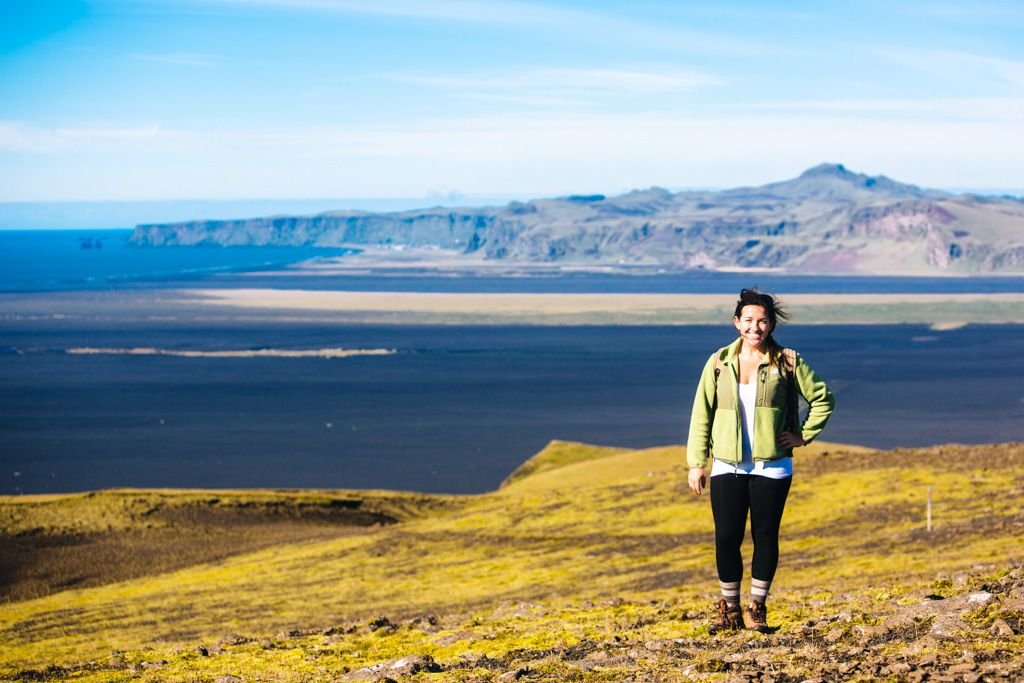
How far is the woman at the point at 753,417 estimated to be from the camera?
966cm

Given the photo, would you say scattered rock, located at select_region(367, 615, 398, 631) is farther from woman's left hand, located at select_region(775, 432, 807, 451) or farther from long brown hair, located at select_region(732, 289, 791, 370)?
long brown hair, located at select_region(732, 289, 791, 370)

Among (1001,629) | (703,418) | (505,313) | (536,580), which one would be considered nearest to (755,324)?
(703,418)

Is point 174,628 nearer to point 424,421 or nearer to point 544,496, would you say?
point 544,496

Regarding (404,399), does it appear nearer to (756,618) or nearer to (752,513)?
(756,618)

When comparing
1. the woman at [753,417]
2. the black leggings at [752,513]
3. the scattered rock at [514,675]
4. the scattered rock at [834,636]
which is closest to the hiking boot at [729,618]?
the black leggings at [752,513]

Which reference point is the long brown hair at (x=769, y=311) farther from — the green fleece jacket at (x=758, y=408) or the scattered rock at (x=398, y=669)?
the scattered rock at (x=398, y=669)

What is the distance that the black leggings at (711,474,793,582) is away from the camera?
9.83 m

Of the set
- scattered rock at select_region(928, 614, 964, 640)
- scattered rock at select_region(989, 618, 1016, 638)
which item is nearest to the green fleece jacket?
scattered rock at select_region(928, 614, 964, 640)

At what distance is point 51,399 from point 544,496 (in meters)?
68.0

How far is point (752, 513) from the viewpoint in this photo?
32.9 ft

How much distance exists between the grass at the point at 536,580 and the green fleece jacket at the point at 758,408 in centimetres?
161

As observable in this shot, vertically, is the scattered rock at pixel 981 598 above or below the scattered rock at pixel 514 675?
above

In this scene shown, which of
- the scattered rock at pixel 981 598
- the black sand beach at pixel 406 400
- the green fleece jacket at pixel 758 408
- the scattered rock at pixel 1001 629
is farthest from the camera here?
the black sand beach at pixel 406 400

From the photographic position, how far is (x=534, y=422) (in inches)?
3295
